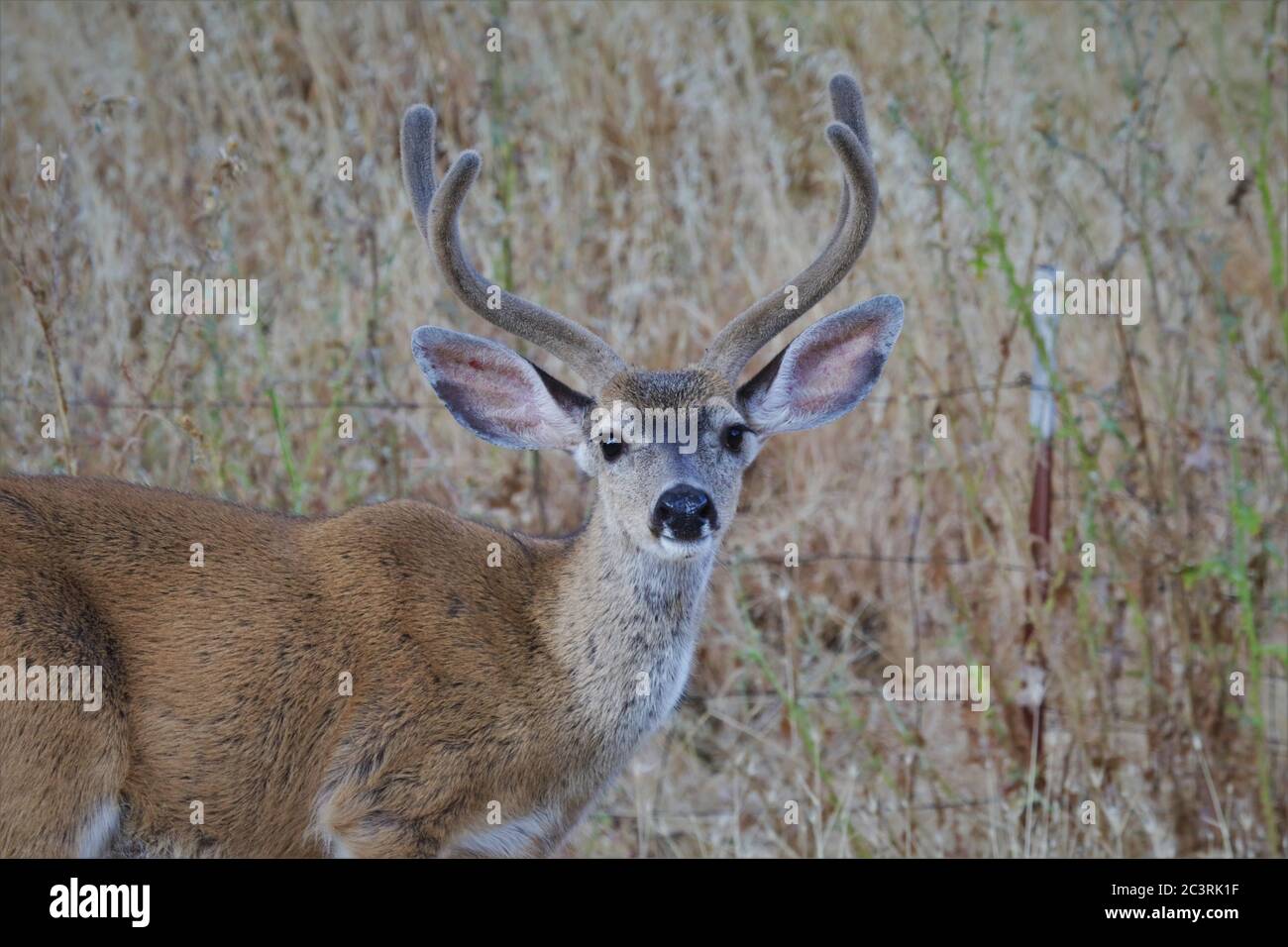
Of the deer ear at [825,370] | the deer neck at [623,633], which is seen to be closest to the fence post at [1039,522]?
the deer ear at [825,370]

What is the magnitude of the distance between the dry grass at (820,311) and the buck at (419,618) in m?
0.76

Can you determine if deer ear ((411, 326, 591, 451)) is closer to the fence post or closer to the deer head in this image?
the deer head

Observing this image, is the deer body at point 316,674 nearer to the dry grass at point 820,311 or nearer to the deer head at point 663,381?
the deer head at point 663,381

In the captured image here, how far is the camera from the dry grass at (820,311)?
19.3ft

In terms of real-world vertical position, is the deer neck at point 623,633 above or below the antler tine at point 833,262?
below

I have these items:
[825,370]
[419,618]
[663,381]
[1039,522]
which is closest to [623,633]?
[419,618]

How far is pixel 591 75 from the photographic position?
9492 mm

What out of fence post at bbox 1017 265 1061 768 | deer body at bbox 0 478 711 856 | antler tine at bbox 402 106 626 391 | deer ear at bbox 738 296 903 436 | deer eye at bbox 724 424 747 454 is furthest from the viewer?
fence post at bbox 1017 265 1061 768

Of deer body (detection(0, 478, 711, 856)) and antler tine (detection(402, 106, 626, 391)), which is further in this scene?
antler tine (detection(402, 106, 626, 391))

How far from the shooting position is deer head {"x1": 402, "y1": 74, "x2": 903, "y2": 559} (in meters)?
4.70

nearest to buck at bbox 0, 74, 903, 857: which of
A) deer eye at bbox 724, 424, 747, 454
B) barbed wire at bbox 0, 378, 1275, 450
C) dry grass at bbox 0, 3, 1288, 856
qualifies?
deer eye at bbox 724, 424, 747, 454

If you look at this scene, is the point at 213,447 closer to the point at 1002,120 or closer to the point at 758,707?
the point at 758,707

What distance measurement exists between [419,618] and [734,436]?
0.99 meters

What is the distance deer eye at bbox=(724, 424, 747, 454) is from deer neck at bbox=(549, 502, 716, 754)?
1.04 ft
